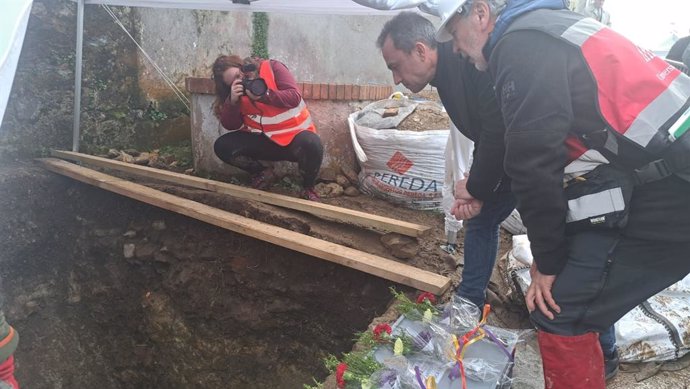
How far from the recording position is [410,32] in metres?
1.81

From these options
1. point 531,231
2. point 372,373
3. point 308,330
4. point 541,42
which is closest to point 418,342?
point 372,373

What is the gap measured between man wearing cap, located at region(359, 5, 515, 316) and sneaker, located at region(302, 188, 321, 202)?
163 cm

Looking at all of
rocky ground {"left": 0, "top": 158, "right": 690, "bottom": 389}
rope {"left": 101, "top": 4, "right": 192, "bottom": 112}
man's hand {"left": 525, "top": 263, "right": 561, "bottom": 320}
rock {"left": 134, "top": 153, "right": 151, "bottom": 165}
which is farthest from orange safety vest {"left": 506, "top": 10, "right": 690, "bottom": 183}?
rock {"left": 134, "top": 153, "right": 151, "bottom": 165}

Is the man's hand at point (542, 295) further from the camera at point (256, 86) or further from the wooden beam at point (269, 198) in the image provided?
the camera at point (256, 86)

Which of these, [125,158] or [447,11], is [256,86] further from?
[447,11]

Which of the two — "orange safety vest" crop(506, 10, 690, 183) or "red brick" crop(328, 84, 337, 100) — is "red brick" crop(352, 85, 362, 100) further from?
"orange safety vest" crop(506, 10, 690, 183)

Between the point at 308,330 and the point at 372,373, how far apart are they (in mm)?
1498

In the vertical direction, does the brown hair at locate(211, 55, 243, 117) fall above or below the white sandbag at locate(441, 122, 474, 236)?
above

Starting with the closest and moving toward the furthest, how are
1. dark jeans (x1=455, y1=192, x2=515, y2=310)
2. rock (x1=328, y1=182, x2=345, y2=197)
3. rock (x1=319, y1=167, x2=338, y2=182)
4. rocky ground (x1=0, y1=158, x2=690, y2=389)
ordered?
dark jeans (x1=455, y1=192, x2=515, y2=310) → rocky ground (x1=0, y1=158, x2=690, y2=389) → rock (x1=328, y1=182, x2=345, y2=197) → rock (x1=319, y1=167, x2=338, y2=182)

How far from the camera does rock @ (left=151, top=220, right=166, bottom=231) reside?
3.67 m

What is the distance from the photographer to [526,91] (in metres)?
1.15

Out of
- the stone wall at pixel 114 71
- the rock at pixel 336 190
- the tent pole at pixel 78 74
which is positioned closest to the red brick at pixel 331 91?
the stone wall at pixel 114 71

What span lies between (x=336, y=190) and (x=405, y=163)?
2.16ft

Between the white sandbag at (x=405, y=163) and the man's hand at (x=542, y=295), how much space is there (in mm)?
1863
